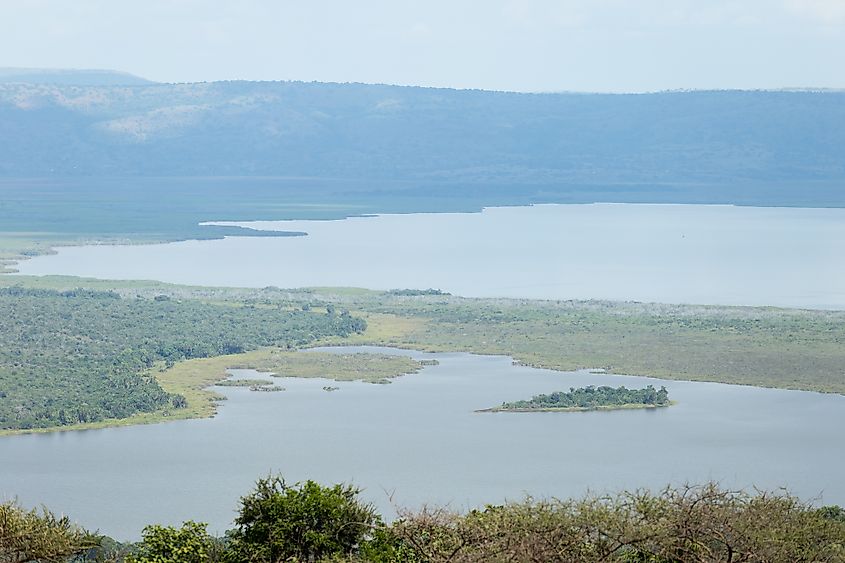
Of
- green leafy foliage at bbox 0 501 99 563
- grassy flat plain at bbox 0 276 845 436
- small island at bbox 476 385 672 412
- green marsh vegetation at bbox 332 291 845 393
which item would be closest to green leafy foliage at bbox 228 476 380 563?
green leafy foliage at bbox 0 501 99 563

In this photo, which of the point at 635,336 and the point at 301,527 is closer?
the point at 301,527

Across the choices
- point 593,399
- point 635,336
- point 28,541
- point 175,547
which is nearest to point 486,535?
point 175,547

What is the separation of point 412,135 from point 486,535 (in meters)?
155

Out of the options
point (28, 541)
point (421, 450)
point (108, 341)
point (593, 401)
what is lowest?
point (421, 450)

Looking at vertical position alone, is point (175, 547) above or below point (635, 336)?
above

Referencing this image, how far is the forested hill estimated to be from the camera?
162 metres

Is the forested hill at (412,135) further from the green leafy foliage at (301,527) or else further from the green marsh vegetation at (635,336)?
the green leafy foliage at (301,527)


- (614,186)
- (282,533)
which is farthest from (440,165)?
(282,533)

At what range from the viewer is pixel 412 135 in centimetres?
17075

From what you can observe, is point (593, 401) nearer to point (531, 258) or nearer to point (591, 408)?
point (591, 408)

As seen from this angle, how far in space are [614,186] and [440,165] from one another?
1808cm

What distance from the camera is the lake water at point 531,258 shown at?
68.6 m

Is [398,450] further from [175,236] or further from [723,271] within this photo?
[175,236]

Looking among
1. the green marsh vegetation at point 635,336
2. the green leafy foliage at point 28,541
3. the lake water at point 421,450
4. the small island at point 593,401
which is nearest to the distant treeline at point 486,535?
the green leafy foliage at point 28,541
